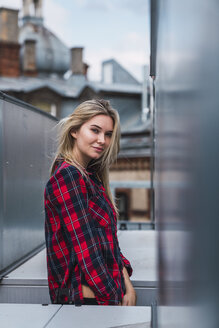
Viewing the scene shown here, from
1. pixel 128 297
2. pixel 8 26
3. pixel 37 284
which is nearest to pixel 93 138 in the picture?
pixel 128 297

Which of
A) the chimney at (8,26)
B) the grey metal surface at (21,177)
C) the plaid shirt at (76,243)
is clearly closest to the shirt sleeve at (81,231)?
the plaid shirt at (76,243)

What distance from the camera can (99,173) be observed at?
6.46 feet

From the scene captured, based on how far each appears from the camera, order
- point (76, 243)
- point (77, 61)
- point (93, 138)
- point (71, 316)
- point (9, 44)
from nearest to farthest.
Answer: point (71, 316) < point (76, 243) < point (93, 138) < point (9, 44) < point (77, 61)

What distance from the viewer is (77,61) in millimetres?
22969

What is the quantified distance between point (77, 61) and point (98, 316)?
73.2 ft

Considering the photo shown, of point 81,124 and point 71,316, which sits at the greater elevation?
point 81,124

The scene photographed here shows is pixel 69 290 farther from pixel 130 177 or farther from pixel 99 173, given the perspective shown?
pixel 130 177

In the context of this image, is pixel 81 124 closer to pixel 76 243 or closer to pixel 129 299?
pixel 76 243

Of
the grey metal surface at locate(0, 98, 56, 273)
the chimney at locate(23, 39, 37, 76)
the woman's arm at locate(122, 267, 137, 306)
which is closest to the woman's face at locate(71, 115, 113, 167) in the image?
the woman's arm at locate(122, 267, 137, 306)

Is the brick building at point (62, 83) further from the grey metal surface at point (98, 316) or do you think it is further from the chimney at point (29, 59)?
the grey metal surface at point (98, 316)

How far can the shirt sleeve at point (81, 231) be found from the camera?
1.62 metres

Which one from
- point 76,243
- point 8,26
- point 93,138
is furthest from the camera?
point 8,26

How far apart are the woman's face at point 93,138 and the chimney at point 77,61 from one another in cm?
2163

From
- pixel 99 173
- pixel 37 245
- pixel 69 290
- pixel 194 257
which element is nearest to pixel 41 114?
pixel 37 245
